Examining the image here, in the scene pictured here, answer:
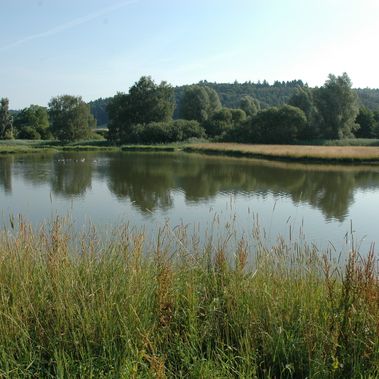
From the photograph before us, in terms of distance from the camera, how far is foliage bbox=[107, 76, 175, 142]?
70.4 meters

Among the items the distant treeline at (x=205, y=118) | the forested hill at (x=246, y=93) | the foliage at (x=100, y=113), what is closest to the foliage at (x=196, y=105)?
the distant treeline at (x=205, y=118)

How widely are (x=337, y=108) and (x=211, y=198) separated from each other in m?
43.1

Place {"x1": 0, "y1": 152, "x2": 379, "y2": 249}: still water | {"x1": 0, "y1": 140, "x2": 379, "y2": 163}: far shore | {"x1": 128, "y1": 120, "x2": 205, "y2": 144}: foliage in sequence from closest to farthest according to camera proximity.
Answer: {"x1": 0, "y1": 152, "x2": 379, "y2": 249}: still water → {"x1": 0, "y1": 140, "x2": 379, "y2": 163}: far shore → {"x1": 128, "y1": 120, "x2": 205, "y2": 144}: foliage

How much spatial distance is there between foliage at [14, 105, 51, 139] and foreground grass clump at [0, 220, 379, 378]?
77.5 metres

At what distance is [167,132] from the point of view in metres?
61.2

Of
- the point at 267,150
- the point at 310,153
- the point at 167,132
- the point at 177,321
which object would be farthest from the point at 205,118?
the point at 177,321

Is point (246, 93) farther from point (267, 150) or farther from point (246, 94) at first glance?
point (267, 150)

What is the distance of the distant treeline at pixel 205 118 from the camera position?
56.0 meters

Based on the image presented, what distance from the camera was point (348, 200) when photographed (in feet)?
62.6

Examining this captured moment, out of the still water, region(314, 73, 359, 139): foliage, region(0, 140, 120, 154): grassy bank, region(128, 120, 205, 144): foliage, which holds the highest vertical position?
region(314, 73, 359, 139): foliage

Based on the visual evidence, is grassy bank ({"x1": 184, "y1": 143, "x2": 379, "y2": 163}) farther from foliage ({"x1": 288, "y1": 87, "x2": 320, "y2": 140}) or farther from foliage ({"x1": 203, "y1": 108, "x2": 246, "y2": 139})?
foliage ({"x1": 203, "y1": 108, "x2": 246, "y2": 139})

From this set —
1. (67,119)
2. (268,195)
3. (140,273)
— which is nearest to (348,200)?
(268,195)

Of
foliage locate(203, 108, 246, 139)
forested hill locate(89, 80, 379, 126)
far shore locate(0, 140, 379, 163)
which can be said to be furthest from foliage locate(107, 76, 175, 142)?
forested hill locate(89, 80, 379, 126)

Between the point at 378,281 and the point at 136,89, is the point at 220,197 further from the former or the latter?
the point at 136,89
